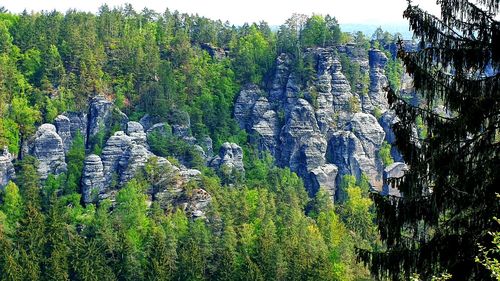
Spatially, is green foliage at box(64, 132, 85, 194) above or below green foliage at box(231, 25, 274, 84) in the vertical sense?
below

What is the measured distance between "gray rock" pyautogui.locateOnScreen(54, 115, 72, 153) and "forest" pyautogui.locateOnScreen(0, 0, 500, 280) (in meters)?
0.63

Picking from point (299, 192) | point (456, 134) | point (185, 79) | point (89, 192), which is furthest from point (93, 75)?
point (456, 134)

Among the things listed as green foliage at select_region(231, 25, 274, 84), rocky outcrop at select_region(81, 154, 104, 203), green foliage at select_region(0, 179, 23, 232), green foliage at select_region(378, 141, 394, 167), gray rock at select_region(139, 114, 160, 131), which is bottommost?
green foliage at select_region(0, 179, 23, 232)

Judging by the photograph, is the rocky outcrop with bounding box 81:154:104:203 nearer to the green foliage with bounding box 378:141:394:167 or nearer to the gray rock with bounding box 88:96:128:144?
the gray rock with bounding box 88:96:128:144

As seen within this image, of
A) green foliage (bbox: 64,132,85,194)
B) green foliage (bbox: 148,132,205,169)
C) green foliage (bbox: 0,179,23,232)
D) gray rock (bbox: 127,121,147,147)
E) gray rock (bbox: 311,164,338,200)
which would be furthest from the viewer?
gray rock (bbox: 311,164,338,200)

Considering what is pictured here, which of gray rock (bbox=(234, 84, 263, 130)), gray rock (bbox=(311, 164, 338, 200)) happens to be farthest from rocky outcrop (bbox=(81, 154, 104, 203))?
gray rock (bbox=(311, 164, 338, 200))

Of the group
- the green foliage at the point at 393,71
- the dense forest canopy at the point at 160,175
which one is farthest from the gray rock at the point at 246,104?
the green foliage at the point at 393,71

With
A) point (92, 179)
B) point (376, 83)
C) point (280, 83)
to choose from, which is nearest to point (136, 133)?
point (92, 179)

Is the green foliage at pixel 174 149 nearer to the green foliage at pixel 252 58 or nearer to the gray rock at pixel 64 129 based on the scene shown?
the gray rock at pixel 64 129

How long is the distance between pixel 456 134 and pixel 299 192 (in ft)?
176

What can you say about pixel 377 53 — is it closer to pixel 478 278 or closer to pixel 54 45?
pixel 54 45

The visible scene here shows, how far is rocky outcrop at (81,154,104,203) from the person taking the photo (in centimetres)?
5422

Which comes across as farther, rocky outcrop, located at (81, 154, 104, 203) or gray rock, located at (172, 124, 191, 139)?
gray rock, located at (172, 124, 191, 139)

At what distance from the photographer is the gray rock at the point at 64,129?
196 ft
